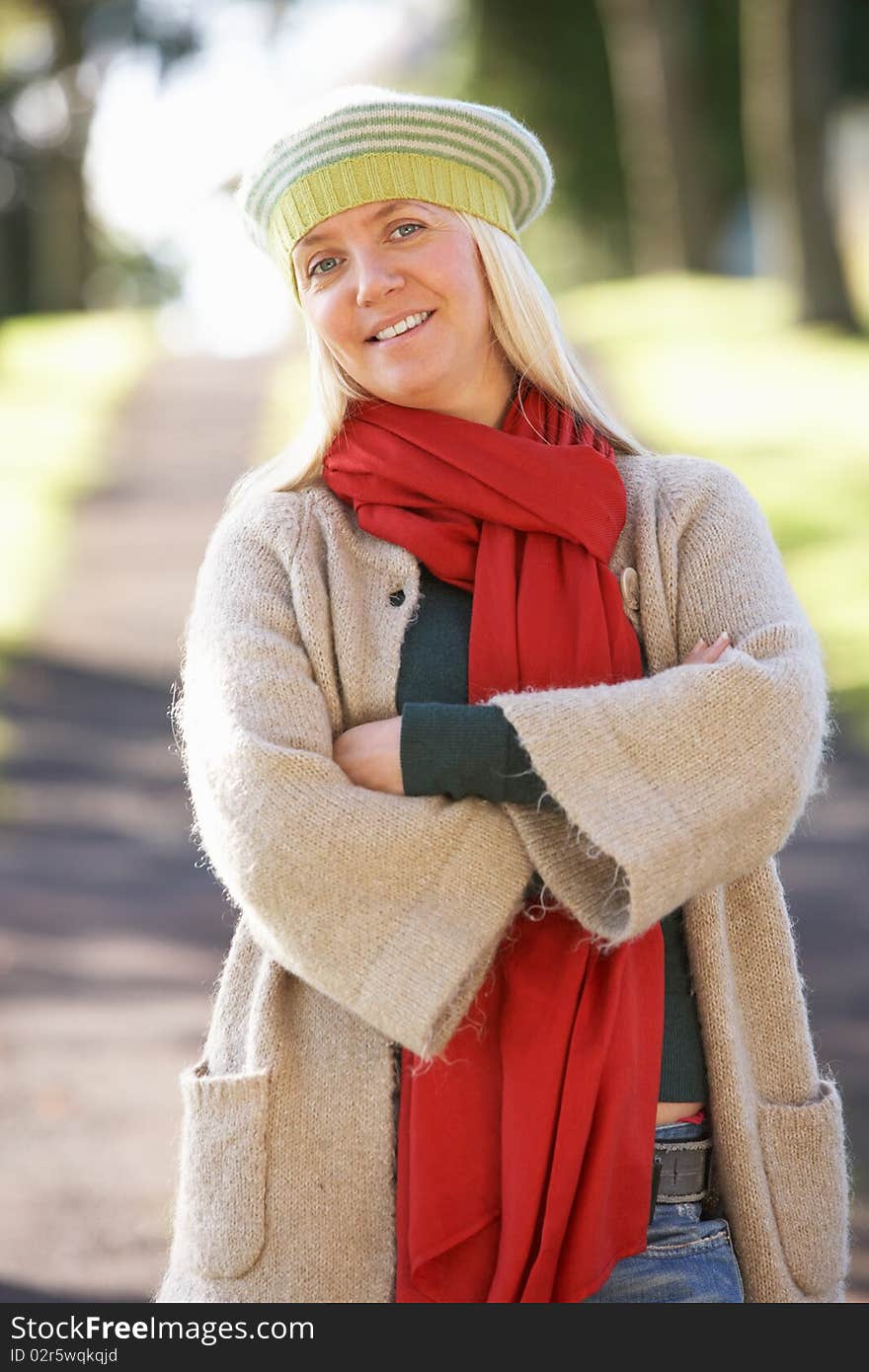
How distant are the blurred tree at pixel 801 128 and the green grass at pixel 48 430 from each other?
22.9ft

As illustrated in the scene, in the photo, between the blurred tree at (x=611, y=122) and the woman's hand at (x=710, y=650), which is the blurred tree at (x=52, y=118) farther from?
the woman's hand at (x=710, y=650)

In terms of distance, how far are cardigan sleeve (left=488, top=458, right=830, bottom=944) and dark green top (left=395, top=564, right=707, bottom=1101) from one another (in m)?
0.04

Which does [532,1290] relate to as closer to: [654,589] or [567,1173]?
[567,1173]

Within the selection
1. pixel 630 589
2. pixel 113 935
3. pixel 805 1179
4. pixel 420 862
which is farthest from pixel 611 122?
pixel 420 862

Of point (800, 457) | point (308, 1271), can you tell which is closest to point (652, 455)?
point (308, 1271)

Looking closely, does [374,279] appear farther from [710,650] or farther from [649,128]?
[649,128]

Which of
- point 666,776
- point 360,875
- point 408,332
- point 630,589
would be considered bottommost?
point 360,875

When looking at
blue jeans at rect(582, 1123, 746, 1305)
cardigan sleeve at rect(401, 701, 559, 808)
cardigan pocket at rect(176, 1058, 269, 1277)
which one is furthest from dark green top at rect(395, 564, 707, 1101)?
cardigan pocket at rect(176, 1058, 269, 1277)

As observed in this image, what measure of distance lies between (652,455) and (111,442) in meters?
13.6

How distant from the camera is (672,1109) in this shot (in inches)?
104

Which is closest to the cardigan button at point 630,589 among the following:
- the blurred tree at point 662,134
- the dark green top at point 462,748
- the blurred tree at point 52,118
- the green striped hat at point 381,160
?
the dark green top at point 462,748

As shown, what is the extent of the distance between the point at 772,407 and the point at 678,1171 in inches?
521

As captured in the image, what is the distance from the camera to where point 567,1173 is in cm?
248

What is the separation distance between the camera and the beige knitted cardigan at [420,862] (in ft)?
8.00
